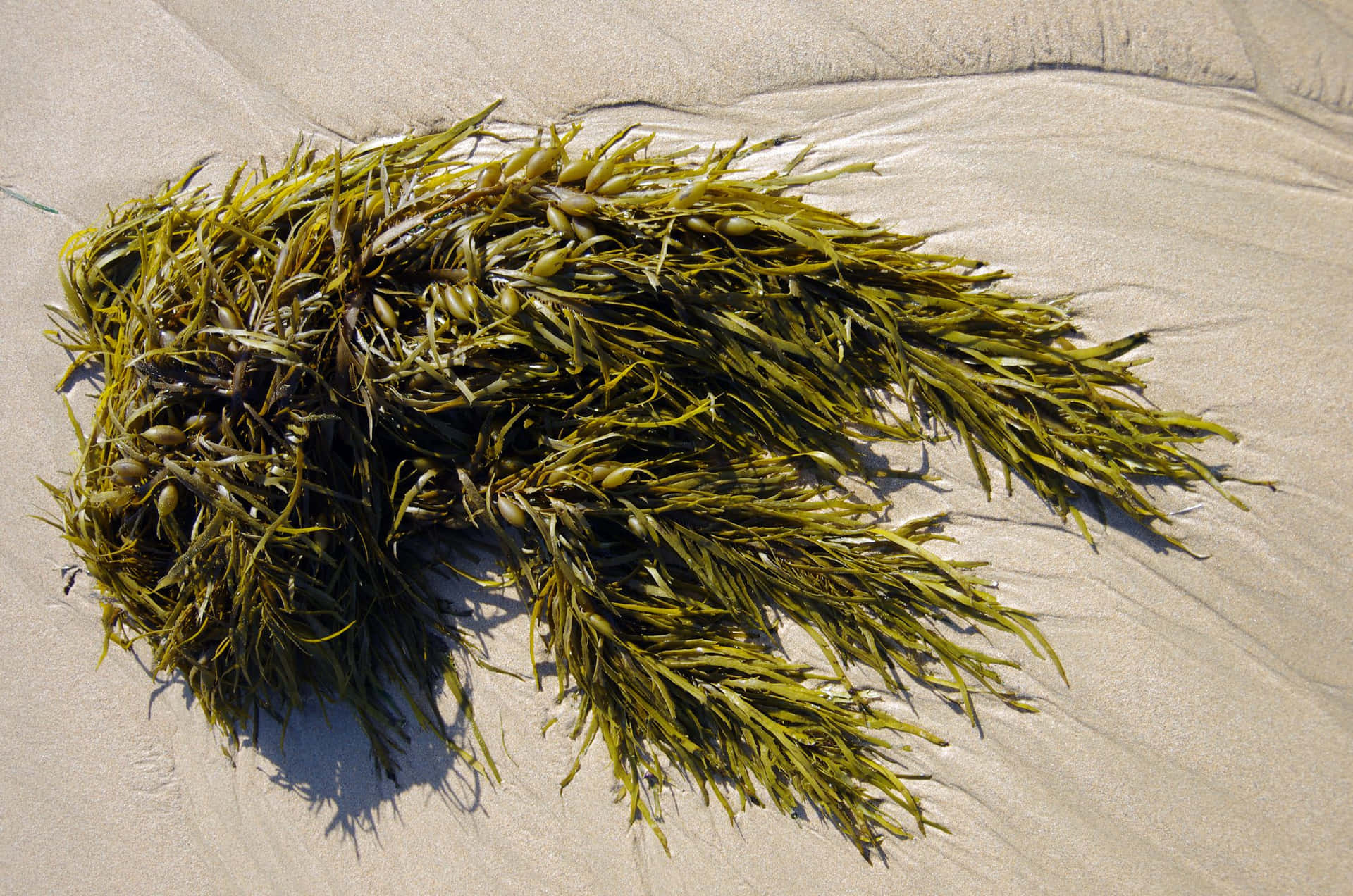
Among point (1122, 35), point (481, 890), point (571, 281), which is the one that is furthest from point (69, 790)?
point (1122, 35)

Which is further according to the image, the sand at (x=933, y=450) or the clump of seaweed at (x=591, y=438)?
the sand at (x=933, y=450)

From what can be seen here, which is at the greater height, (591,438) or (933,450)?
(933,450)

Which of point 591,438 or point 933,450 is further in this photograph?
point 933,450

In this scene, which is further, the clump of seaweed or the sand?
the sand
